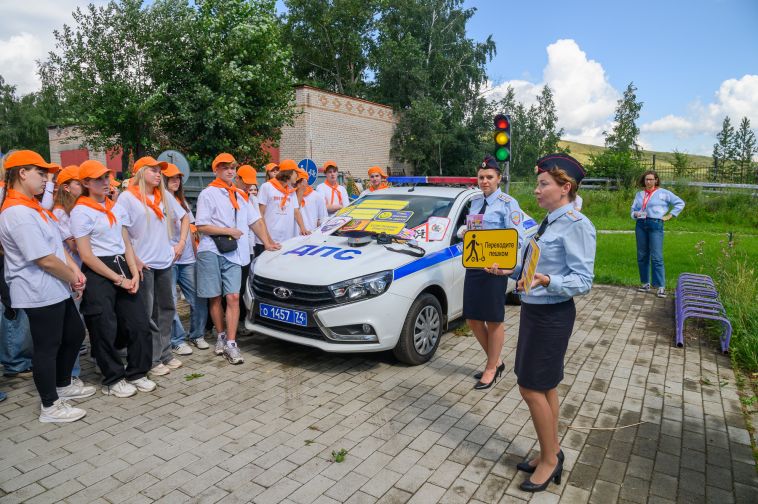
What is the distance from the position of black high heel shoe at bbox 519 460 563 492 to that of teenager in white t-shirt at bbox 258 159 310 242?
4.28 metres

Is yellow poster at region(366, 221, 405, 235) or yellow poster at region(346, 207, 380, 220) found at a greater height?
yellow poster at region(346, 207, 380, 220)

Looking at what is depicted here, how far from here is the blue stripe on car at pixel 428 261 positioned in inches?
193

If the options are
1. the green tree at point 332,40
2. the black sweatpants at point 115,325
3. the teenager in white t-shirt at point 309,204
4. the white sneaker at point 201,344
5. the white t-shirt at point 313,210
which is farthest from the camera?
the green tree at point 332,40

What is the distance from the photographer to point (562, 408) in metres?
4.34

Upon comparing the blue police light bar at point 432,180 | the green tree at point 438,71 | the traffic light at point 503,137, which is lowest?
the blue police light bar at point 432,180

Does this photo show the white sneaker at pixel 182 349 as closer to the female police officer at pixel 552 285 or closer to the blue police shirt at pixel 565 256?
the female police officer at pixel 552 285

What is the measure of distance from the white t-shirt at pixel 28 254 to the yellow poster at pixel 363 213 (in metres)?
3.15

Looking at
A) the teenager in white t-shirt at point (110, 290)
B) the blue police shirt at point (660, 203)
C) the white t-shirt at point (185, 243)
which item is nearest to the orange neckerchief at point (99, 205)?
the teenager in white t-shirt at point (110, 290)

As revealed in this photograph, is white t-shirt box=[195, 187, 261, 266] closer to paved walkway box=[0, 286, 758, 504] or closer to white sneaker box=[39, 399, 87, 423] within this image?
paved walkway box=[0, 286, 758, 504]

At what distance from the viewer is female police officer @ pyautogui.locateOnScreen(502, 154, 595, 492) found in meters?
2.87

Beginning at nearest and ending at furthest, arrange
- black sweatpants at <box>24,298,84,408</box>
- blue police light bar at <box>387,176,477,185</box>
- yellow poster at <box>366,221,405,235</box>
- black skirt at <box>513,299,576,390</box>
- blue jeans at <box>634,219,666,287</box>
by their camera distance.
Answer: black skirt at <box>513,299,576,390</box>, black sweatpants at <box>24,298,84,408</box>, yellow poster at <box>366,221,405,235</box>, blue police light bar at <box>387,176,477,185</box>, blue jeans at <box>634,219,666,287</box>

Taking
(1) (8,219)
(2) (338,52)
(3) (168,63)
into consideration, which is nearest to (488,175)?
(1) (8,219)

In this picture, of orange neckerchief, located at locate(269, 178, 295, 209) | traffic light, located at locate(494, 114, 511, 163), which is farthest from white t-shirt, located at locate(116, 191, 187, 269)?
traffic light, located at locate(494, 114, 511, 163)

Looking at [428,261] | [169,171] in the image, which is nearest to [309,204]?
[169,171]
